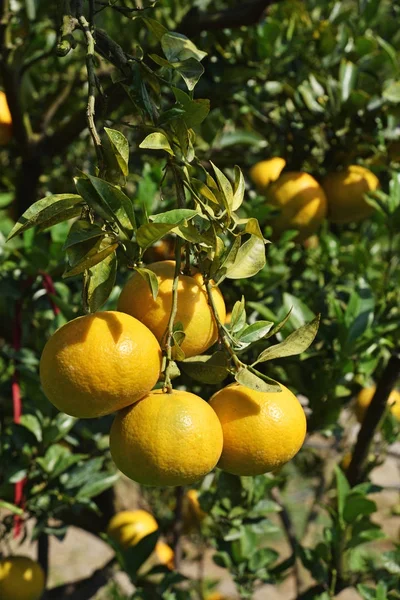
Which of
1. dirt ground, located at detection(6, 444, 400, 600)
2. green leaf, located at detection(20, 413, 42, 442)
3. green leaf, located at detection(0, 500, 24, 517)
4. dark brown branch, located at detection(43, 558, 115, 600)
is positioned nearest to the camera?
green leaf, located at detection(0, 500, 24, 517)

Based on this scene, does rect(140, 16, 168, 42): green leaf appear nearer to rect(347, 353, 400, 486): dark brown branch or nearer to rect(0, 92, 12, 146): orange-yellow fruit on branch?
rect(347, 353, 400, 486): dark brown branch

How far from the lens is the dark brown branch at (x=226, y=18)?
114 cm

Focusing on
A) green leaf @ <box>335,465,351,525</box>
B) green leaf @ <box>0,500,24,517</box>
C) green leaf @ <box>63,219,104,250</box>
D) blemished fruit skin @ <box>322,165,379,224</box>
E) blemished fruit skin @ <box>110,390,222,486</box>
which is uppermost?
green leaf @ <box>63,219,104,250</box>

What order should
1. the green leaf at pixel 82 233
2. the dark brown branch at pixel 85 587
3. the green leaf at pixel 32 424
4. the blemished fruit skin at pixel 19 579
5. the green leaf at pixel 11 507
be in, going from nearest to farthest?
the green leaf at pixel 82 233 → the green leaf at pixel 11 507 → the green leaf at pixel 32 424 → the blemished fruit skin at pixel 19 579 → the dark brown branch at pixel 85 587

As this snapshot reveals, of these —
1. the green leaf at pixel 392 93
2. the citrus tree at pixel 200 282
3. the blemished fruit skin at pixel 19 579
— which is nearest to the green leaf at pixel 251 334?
the citrus tree at pixel 200 282

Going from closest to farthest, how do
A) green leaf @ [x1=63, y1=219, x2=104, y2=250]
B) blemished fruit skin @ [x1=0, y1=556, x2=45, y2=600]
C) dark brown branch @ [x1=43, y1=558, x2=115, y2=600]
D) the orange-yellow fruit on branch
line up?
green leaf @ [x1=63, y1=219, x2=104, y2=250] < blemished fruit skin @ [x1=0, y1=556, x2=45, y2=600] < the orange-yellow fruit on branch < dark brown branch @ [x1=43, y1=558, x2=115, y2=600]

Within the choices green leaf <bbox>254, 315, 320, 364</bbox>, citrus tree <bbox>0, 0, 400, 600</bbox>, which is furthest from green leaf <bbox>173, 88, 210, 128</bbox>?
green leaf <bbox>254, 315, 320, 364</bbox>

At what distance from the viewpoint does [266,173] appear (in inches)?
49.6

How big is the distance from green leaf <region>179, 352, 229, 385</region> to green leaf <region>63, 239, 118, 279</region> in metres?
0.13

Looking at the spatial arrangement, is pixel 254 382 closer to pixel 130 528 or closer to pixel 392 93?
pixel 392 93

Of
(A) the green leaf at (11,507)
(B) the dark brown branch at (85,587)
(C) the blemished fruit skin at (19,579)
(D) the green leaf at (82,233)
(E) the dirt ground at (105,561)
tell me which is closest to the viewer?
(D) the green leaf at (82,233)

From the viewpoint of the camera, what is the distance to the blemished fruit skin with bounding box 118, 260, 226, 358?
0.64 meters

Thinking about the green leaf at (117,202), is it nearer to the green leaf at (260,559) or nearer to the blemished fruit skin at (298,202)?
the blemished fruit skin at (298,202)

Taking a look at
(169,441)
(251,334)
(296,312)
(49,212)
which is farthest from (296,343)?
(296,312)
